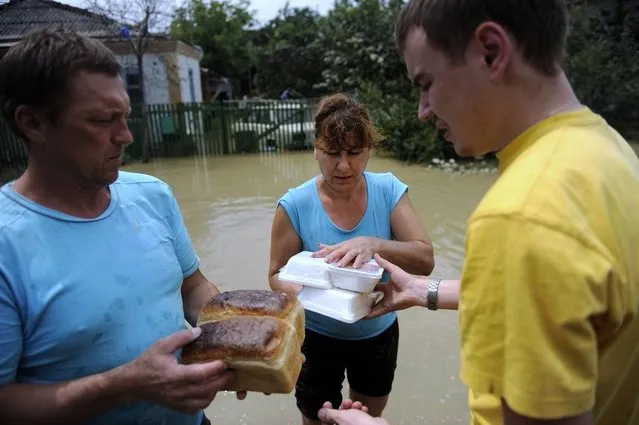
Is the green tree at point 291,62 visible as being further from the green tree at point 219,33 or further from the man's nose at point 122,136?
the man's nose at point 122,136

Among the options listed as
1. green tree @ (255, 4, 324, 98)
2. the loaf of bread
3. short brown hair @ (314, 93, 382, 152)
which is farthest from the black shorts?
green tree @ (255, 4, 324, 98)

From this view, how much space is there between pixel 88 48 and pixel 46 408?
1.26m

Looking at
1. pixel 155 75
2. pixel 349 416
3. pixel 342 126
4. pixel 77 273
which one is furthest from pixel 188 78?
pixel 349 416

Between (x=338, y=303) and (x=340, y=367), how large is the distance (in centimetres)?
76

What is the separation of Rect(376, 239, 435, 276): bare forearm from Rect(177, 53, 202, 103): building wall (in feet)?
64.1

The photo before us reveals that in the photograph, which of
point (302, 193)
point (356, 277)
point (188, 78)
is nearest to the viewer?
point (356, 277)

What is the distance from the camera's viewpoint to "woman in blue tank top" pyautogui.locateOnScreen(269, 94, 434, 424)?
9.05 ft

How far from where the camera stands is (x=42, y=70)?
5.39 feet

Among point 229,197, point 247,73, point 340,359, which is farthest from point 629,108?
point 247,73

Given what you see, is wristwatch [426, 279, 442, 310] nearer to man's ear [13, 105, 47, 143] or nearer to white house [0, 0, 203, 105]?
man's ear [13, 105, 47, 143]

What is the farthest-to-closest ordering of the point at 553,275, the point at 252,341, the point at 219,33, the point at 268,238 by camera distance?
the point at 219,33
the point at 268,238
the point at 252,341
the point at 553,275

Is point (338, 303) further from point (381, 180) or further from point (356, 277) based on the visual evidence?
point (381, 180)

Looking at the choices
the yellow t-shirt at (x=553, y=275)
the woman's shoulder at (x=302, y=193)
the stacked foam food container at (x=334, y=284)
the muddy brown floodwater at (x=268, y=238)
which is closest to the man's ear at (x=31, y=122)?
the stacked foam food container at (x=334, y=284)

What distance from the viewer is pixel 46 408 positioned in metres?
1.58
